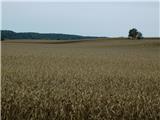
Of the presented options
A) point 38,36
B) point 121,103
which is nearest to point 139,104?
point 121,103

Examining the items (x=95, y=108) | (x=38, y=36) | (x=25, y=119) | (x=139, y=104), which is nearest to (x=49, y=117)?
(x=25, y=119)

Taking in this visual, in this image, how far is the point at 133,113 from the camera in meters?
4.34

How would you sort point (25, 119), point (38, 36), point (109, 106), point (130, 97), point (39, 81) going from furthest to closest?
point (38, 36), point (39, 81), point (130, 97), point (109, 106), point (25, 119)

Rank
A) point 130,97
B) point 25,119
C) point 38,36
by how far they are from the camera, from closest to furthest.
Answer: point 25,119 → point 130,97 → point 38,36

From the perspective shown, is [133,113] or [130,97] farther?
[130,97]

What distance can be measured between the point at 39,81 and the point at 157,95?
268 cm

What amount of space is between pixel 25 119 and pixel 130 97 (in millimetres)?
1960

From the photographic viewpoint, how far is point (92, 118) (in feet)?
13.6

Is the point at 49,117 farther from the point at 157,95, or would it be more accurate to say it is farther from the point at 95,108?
the point at 157,95

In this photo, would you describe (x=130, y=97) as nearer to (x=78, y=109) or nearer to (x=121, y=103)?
(x=121, y=103)

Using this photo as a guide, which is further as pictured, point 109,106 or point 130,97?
point 130,97

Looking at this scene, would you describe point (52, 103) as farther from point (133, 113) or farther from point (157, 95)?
point (157, 95)

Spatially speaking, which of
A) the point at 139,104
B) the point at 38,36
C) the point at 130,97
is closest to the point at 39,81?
the point at 130,97

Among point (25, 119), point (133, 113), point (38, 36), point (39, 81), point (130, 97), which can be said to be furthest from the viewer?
point (38, 36)
